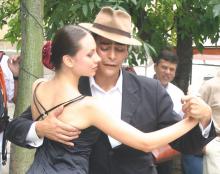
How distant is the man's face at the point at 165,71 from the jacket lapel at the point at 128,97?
100 inches

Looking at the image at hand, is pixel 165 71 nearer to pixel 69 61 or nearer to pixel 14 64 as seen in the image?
pixel 14 64

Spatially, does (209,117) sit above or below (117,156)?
above

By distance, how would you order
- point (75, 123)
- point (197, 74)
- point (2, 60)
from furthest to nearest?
point (197, 74)
point (2, 60)
point (75, 123)

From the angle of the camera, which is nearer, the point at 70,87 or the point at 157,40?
the point at 70,87

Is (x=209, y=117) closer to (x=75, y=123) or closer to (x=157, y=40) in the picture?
(x=75, y=123)

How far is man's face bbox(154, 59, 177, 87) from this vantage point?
18.2 ft

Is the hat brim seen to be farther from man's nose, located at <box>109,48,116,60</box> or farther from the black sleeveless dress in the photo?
the black sleeveless dress

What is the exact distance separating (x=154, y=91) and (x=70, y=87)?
58cm

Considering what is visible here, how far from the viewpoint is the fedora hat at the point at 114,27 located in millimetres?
2840

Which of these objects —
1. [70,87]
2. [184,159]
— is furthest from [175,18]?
[70,87]

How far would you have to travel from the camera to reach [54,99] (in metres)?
2.57

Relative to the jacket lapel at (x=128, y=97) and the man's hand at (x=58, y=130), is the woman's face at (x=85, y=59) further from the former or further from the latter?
the jacket lapel at (x=128, y=97)

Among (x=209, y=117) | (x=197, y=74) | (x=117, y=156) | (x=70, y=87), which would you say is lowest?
(x=197, y=74)

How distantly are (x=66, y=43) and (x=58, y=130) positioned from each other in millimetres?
414
